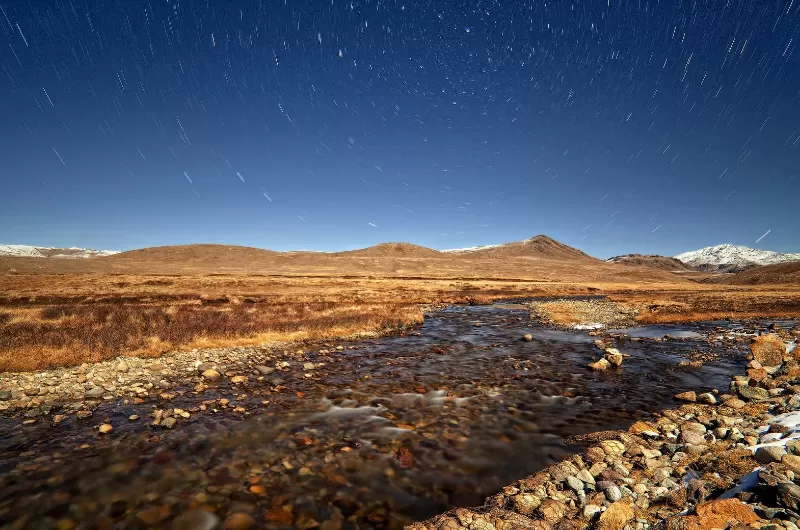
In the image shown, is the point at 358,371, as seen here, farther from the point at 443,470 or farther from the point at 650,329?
the point at 650,329

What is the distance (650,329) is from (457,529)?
27.7 meters

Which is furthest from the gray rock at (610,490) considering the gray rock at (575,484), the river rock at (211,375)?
the river rock at (211,375)

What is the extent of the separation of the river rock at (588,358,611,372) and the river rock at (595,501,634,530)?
11078 millimetres

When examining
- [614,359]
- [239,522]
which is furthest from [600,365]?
[239,522]

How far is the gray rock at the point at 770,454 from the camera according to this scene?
19.3 ft

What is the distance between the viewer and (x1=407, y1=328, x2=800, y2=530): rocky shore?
15.2 feet

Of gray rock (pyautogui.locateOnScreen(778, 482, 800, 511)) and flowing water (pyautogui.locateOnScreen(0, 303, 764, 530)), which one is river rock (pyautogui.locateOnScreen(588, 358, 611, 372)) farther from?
gray rock (pyautogui.locateOnScreen(778, 482, 800, 511))

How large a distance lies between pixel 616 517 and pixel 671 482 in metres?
1.77

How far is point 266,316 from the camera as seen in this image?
27.2 metres

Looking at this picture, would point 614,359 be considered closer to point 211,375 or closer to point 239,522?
point 239,522

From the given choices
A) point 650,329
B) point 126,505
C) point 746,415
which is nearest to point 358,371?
point 126,505

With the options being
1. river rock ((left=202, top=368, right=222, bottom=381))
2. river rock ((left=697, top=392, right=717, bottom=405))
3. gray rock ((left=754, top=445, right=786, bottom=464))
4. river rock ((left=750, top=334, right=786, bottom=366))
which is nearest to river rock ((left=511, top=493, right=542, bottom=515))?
gray rock ((left=754, top=445, right=786, bottom=464))

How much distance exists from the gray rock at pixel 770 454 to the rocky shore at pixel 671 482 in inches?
0.6

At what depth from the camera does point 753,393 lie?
10.7m
